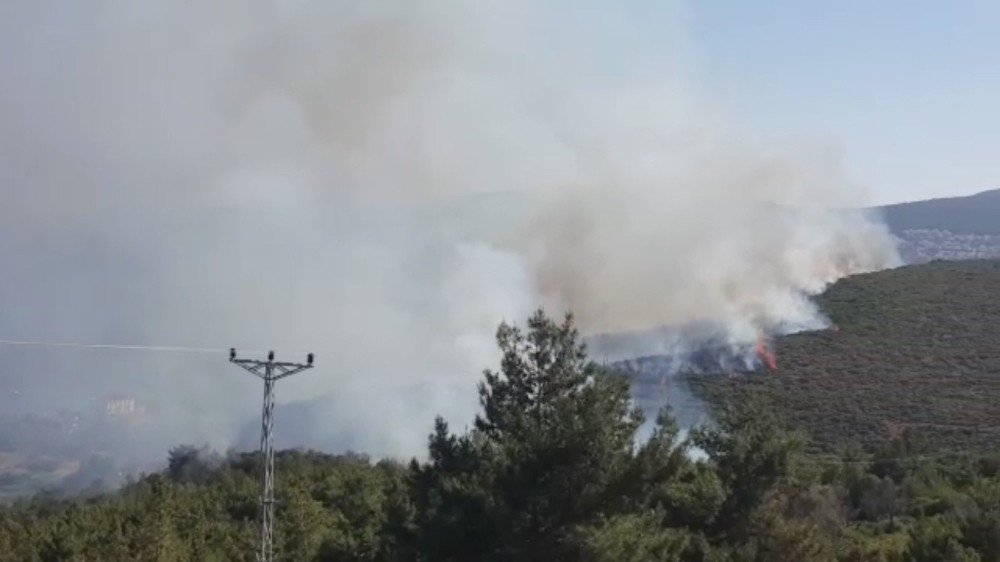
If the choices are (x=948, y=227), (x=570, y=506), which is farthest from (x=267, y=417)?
(x=948, y=227)

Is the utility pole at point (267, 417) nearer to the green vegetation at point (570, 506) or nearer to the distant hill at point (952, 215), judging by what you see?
the green vegetation at point (570, 506)

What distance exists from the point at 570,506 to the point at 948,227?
521 ft

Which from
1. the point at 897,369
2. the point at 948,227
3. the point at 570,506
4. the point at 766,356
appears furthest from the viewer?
the point at 948,227

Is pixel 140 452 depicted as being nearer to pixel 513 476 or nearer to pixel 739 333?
pixel 739 333

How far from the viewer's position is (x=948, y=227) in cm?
16562

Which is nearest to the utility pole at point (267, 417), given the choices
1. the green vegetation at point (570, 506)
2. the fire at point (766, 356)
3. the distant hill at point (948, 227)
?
the green vegetation at point (570, 506)

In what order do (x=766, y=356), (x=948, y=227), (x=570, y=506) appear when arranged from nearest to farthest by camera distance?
(x=570, y=506) < (x=766, y=356) < (x=948, y=227)

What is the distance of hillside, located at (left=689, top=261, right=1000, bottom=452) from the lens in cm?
6606

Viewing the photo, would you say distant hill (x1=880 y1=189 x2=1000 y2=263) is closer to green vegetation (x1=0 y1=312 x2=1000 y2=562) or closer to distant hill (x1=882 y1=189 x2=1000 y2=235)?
distant hill (x1=882 y1=189 x2=1000 y2=235)

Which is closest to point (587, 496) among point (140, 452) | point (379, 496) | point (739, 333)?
point (379, 496)

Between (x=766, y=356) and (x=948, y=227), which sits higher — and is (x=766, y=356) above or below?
below

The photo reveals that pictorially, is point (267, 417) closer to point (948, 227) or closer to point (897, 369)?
point (897, 369)

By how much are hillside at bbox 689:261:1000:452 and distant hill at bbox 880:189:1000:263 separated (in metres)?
37.9

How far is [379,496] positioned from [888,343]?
54530mm
